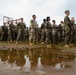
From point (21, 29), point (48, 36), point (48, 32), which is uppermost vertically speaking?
point (21, 29)

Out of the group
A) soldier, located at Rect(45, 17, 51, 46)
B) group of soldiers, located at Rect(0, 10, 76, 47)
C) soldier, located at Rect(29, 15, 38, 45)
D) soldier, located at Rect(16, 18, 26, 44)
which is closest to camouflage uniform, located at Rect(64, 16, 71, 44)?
group of soldiers, located at Rect(0, 10, 76, 47)

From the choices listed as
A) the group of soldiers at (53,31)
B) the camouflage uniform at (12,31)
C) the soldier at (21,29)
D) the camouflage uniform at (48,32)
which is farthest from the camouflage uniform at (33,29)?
the camouflage uniform at (12,31)

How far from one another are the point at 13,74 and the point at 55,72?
3.65 feet

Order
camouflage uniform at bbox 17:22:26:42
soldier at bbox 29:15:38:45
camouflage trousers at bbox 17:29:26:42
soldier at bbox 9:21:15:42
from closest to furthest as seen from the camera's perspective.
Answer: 1. soldier at bbox 29:15:38:45
2. camouflage uniform at bbox 17:22:26:42
3. camouflage trousers at bbox 17:29:26:42
4. soldier at bbox 9:21:15:42

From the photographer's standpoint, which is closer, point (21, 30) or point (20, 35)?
point (21, 30)

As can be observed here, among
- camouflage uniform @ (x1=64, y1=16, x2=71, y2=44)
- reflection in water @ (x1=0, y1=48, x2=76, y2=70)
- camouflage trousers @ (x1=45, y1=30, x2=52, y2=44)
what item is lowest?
reflection in water @ (x1=0, y1=48, x2=76, y2=70)

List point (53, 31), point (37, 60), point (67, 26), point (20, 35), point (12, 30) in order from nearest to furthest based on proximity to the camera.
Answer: point (37, 60), point (67, 26), point (53, 31), point (20, 35), point (12, 30)

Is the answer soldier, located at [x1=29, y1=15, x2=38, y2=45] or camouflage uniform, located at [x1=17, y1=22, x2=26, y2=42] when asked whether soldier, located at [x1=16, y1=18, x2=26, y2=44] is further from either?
soldier, located at [x1=29, y1=15, x2=38, y2=45]

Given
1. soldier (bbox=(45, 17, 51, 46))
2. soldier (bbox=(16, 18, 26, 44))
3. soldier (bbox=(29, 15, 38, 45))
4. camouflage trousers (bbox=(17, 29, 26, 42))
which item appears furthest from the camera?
camouflage trousers (bbox=(17, 29, 26, 42))

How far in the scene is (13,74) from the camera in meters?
6.10

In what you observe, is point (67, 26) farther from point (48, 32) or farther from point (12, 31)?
point (12, 31)

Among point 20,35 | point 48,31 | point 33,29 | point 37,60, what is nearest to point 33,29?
point 33,29

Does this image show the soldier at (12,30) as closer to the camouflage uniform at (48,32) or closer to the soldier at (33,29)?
the soldier at (33,29)

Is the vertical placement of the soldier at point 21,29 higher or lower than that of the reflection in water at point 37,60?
higher
